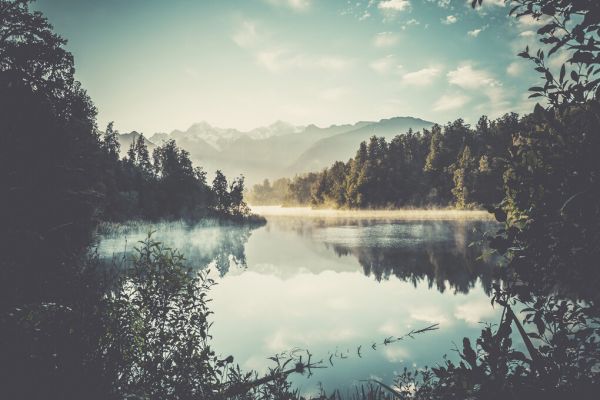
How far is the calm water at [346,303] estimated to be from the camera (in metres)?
9.34

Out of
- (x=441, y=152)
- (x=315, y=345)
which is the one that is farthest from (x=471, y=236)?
(x=441, y=152)

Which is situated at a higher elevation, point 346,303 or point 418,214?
point 418,214

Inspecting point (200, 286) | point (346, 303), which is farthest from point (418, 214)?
point (200, 286)

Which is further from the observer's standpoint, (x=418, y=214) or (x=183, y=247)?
(x=418, y=214)

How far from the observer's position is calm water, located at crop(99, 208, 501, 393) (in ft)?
30.6

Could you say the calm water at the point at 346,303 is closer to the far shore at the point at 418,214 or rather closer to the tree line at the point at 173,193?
the tree line at the point at 173,193

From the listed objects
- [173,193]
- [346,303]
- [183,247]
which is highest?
[173,193]

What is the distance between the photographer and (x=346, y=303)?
14.8 meters

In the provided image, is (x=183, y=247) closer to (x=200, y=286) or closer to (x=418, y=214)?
(x=200, y=286)

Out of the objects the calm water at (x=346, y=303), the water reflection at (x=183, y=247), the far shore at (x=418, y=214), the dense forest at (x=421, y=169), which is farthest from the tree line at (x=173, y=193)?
the dense forest at (x=421, y=169)

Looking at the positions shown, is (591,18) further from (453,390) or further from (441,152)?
(441,152)

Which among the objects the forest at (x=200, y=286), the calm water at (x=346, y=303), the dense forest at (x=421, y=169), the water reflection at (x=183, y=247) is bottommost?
the calm water at (x=346, y=303)

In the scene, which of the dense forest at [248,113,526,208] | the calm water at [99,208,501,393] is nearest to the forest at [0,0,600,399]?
the calm water at [99,208,501,393]

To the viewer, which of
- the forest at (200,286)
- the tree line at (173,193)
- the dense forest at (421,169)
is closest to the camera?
the forest at (200,286)
